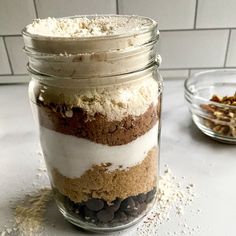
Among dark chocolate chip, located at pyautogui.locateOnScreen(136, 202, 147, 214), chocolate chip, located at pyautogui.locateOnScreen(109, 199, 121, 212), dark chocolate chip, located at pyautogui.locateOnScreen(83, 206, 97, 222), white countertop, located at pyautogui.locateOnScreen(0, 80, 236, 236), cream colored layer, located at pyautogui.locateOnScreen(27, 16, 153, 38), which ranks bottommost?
white countertop, located at pyautogui.locateOnScreen(0, 80, 236, 236)

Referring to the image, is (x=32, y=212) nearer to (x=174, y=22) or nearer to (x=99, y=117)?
(x=99, y=117)

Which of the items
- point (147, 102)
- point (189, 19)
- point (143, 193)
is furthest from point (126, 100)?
point (189, 19)

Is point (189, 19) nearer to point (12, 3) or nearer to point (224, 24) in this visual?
point (224, 24)

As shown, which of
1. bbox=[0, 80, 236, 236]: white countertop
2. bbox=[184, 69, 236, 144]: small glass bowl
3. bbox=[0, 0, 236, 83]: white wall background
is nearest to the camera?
bbox=[0, 80, 236, 236]: white countertop

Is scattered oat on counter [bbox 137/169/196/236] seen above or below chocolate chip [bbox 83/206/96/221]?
below

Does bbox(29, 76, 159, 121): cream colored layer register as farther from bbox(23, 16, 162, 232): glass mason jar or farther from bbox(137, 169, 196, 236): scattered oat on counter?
bbox(137, 169, 196, 236): scattered oat on counter

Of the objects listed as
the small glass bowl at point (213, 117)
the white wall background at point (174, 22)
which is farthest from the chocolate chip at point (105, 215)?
the white wall background at point (174, 22)

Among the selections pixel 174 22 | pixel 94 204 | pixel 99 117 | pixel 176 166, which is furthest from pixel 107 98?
pixel 174 22

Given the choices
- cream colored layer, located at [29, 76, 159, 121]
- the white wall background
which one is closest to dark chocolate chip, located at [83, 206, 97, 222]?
Result: cream colored layer, located at [29, 76, 159, 121]
